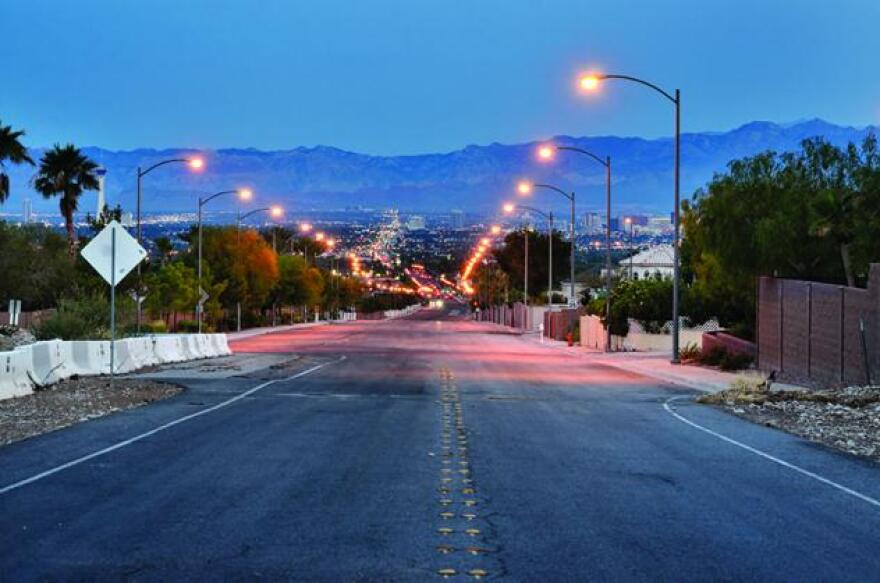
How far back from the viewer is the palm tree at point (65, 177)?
2643 inches

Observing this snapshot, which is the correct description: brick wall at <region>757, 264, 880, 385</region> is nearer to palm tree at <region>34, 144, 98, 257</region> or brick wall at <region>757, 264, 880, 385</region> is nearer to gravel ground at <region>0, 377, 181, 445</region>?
gravel ground at <region>0, 377, 181, 445</region>

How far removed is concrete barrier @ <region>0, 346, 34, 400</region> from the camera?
20.1 metres

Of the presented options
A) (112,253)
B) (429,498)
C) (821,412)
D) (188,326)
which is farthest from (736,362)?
(188,326)

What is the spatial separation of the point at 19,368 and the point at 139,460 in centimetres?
939

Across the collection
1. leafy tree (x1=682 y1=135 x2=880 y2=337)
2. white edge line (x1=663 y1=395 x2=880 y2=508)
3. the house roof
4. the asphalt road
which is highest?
the house roof

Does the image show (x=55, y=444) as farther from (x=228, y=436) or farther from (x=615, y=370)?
(x=615, y=370)

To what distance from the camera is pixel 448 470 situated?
12.3 metres

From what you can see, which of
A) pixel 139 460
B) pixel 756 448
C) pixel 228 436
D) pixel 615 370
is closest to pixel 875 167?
pixel 615 370

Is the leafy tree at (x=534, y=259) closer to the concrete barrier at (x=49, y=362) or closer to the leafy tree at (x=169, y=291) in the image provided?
the leafy tree at (x=169, y=291)

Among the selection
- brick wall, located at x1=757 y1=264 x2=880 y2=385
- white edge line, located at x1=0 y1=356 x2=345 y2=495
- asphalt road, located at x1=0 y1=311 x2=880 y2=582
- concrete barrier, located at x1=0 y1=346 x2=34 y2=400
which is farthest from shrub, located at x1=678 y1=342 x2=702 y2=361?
concrete barrier, located at x1=0 y1=346 x2=34 y2=400

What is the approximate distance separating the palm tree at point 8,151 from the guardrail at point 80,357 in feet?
76.9

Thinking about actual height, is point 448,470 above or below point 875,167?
below

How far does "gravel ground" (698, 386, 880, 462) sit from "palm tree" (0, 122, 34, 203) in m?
43.1

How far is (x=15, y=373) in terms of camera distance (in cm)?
2077
